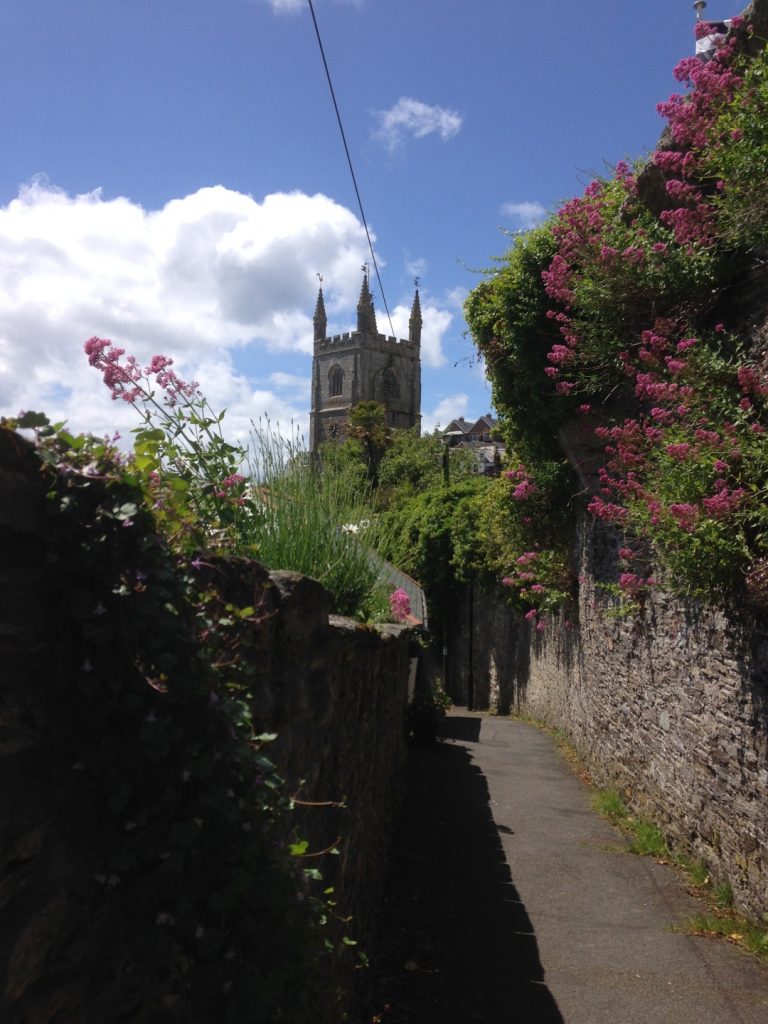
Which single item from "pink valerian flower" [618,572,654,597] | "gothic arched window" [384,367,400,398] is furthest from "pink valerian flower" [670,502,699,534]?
"gothic arched window" [384,367,400,398]

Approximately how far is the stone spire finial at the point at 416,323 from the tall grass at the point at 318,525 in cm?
8271

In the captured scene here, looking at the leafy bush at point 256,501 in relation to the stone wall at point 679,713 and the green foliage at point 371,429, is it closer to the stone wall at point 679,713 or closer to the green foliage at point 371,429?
the stone wall at point 679,713

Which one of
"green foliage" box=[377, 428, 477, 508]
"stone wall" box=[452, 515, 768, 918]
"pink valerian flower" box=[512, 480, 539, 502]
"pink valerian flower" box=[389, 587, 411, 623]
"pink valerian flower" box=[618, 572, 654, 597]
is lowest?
"stone wall" box=[452, 515, 768, 918]

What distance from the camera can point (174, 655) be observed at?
1.79m

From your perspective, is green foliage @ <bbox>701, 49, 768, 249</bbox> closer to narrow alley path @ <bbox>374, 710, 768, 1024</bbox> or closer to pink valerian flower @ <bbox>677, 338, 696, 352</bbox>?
pink valerian flower @ <bbox>677, 338, 696, 352</bbox>

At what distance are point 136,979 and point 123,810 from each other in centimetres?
33

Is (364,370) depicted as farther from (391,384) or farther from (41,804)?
(41,804)

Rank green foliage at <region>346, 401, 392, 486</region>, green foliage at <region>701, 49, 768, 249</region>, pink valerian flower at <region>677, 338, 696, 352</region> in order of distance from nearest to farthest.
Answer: green foliage at <region>701, 49, 768, 249</region> → pink valerian flower at <region>677, 338, 696, 352</region> → green foliage at <region>346, 401, 392, 486</region>

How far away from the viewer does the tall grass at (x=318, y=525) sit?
3811 millimetres

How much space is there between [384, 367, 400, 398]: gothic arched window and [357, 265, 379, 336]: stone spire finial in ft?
14.2

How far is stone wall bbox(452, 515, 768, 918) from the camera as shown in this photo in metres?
5.19

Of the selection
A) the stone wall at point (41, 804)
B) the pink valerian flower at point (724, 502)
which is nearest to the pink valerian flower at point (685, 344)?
the pink valerian flower at point (724, 502)

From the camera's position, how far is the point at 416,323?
285 feet

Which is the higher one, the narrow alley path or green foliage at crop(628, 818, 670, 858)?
green foliage at crop(628, 818, 670, 858)
